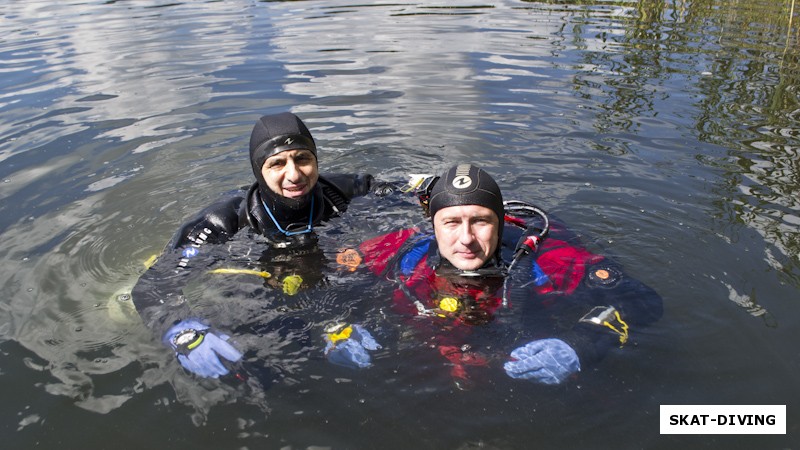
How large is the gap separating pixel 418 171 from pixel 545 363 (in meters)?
3.44

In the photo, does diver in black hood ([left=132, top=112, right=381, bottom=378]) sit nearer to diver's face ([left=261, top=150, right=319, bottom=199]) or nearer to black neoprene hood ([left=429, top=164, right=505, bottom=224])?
diver's face ([left=261, top=150, right=319, bottom=199])

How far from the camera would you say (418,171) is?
641 cm

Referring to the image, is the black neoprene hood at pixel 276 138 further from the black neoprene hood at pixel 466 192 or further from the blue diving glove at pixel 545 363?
the blue diving glove at pixel 545 363

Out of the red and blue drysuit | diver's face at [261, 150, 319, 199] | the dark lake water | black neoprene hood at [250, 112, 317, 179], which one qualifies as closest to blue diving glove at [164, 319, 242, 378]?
the dark lake water

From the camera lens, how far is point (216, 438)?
116 inches

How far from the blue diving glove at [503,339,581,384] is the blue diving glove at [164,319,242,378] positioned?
1.48m

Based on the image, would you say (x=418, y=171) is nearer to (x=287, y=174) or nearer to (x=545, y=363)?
(x=287, y=174)

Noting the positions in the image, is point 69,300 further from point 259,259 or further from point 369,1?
point 369,1

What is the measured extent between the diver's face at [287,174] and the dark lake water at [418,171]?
58 centimetres

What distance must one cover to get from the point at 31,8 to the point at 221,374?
18.3m

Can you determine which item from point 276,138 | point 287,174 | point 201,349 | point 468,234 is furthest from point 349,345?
point 276,138

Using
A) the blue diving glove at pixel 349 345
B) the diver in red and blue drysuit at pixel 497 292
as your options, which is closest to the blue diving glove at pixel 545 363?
the diver in red and blue drysuit at pixel 497 292

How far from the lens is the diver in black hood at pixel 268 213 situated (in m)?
4.18

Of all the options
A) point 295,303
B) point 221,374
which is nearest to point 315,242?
point 295,303
